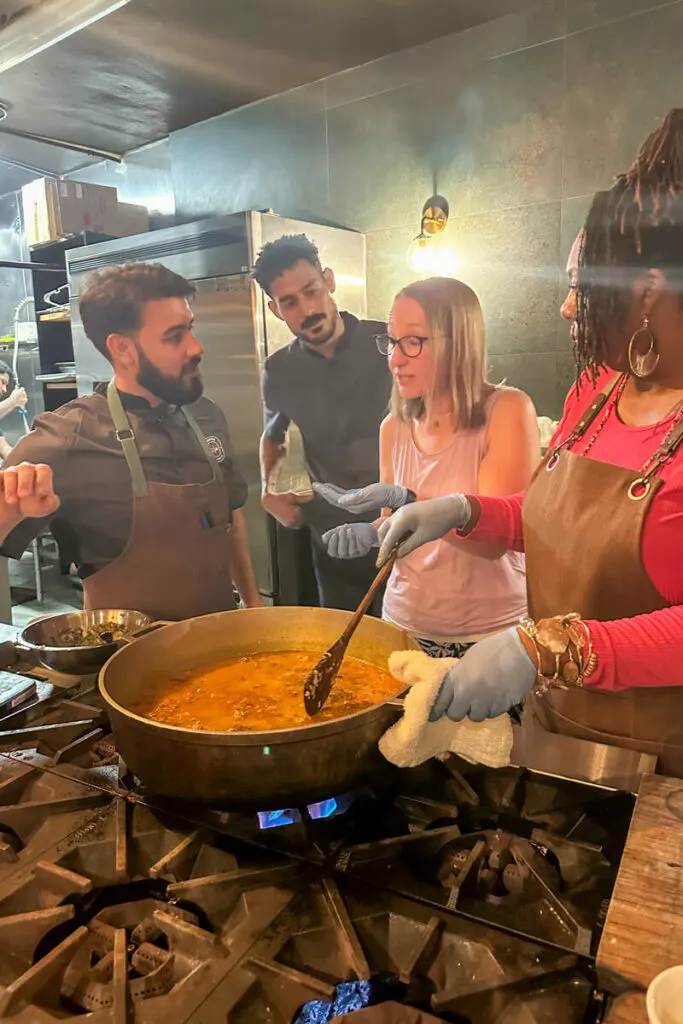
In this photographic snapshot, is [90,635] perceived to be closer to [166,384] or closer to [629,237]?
[166,384]

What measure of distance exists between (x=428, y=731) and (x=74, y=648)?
0.90 m

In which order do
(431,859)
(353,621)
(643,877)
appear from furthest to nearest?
1. (353,621)
2. (431,859)
3. (643,877)

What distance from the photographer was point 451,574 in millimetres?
1996

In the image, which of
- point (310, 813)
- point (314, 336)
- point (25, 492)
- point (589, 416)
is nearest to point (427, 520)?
point (589, 416)

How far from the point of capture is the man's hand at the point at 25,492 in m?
2.24

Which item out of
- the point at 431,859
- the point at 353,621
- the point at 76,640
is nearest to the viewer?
the point at 431,859

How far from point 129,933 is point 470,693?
504mm

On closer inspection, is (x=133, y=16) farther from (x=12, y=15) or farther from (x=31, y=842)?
(x=31, y=842)

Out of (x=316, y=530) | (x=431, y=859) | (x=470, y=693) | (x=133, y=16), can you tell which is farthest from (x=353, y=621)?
(x=133, y=16)

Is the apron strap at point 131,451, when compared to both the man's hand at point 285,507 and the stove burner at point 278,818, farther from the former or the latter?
the stove burner at point 278,818

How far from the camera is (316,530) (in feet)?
7.79

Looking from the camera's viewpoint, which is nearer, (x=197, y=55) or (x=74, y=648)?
(x=74, y=648)

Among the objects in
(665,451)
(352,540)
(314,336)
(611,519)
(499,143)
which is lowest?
(352,540)

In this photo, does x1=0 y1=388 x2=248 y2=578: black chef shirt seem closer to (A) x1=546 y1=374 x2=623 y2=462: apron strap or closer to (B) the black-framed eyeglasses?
(B) the black-framed eyeglasses
